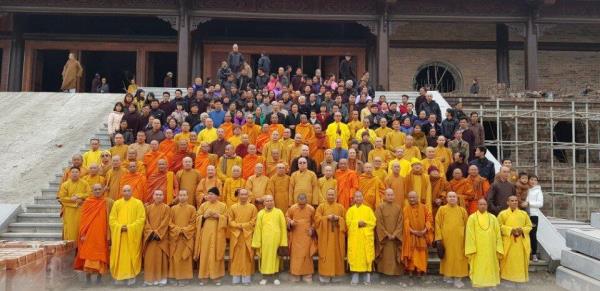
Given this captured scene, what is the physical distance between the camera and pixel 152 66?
1831cm

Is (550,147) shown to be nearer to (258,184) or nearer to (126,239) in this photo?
(258,184)

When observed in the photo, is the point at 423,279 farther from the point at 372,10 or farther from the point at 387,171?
the point at 372,10

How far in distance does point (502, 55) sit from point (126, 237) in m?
14.9

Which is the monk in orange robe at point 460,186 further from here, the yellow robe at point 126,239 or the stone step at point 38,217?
the stone step at point 38,217

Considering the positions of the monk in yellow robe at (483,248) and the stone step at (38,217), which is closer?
the monk in yellow robe at (483,248)

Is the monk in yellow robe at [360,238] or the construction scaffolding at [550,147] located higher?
the construction scaffolding at [550,147]

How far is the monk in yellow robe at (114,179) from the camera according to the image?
8.25m

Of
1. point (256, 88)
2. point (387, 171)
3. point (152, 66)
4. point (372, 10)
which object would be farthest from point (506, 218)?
point (152, 66)

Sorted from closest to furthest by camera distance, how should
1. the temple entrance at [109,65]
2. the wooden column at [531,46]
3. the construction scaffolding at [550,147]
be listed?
the construction scaffolding at [550,147]
the wooden column at [531,46]
the temple entrance at [109,65]

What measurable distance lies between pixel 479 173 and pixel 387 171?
1.55 m

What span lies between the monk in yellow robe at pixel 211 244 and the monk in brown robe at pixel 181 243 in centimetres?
10

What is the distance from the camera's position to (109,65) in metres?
18.7

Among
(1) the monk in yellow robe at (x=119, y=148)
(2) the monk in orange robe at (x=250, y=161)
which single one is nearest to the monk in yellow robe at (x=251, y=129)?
(2) the monk in orange robe at (x=250, y=161)

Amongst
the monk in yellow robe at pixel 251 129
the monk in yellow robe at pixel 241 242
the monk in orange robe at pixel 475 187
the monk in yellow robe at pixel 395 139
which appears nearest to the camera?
the monk in yellow robe at pixel 241 242
